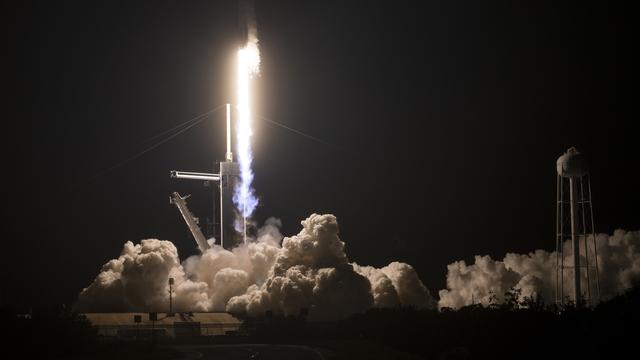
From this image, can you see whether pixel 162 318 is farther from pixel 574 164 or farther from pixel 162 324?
pixel 574 164

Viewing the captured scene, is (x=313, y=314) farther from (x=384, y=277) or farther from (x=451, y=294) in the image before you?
(x=451, y=294)

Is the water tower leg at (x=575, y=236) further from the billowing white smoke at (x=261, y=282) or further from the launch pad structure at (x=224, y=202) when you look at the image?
the launch pad structure at (x=224, y=202)

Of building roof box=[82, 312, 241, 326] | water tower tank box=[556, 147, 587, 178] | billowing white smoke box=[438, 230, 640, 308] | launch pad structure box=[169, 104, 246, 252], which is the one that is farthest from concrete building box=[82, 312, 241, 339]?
water tower tank box=[556, 147, 587, 178]

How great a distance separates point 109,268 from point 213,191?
1477 cm

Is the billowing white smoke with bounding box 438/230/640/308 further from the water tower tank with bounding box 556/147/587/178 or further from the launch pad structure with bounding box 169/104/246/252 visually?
the launch pad structure with bounding box 169/104/246/252

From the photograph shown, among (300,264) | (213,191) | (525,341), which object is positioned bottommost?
(525,341)

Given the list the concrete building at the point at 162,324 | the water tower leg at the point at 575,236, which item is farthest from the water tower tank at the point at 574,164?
the concrete building at the point at 162,324

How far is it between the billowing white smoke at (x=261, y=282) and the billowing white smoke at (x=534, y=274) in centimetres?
710

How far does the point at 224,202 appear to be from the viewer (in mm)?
99375

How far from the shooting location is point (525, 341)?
157 feet

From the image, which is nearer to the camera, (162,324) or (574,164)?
(574,164)

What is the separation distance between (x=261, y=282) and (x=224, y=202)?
943 cm

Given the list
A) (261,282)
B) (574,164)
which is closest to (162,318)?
(261,282)

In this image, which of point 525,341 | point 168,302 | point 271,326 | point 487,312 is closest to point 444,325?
point 487,312
